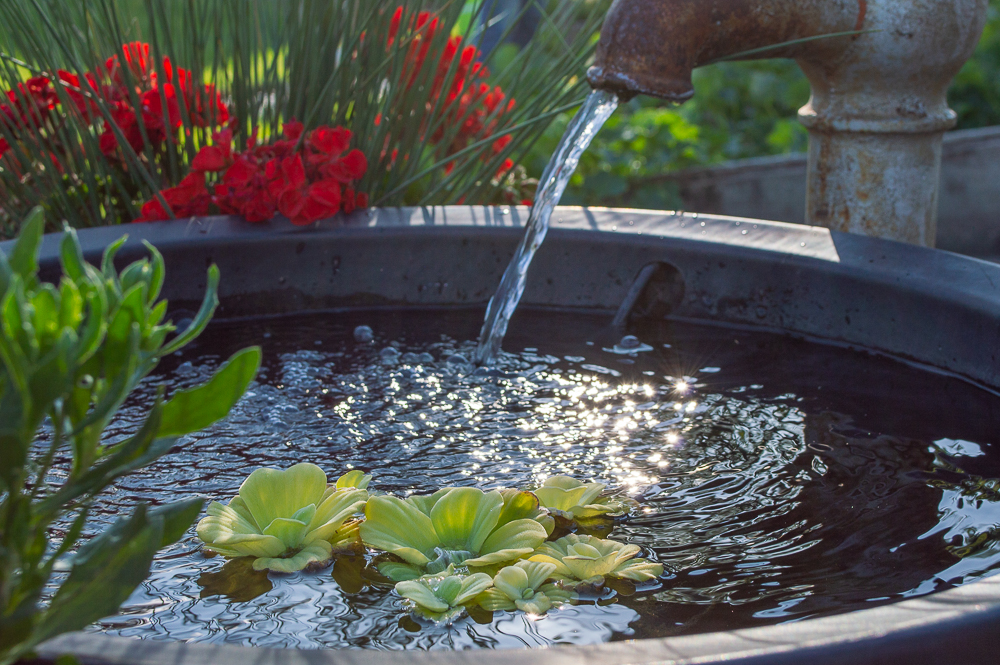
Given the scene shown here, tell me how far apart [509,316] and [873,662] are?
1042 mm

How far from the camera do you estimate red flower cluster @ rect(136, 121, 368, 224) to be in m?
1.64

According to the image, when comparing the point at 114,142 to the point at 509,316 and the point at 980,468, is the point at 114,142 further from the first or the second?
the point at 980,468

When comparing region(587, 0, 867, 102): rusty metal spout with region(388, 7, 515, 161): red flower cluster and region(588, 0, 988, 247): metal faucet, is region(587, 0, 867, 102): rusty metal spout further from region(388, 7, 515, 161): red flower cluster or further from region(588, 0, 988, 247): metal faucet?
region(388, 7, 515, 161): red flower cluster

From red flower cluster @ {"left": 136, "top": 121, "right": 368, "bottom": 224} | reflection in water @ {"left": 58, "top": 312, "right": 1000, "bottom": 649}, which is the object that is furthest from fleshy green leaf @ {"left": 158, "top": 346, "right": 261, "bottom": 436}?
red flower cluster @ {"left": 136, "top": 121, "right": 368, "bottom": 224}

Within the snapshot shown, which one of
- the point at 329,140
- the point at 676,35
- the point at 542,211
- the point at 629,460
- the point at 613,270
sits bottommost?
the point at 629,460

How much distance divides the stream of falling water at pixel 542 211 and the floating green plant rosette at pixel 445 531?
0.58m

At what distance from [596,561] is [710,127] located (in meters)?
3.79

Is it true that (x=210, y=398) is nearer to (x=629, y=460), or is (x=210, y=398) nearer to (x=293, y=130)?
(x=629, y=460)

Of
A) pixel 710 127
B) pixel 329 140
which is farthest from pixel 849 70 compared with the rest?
pixel 710 127

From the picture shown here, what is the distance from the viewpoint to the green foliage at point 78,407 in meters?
0.44

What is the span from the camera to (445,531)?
0.88 m

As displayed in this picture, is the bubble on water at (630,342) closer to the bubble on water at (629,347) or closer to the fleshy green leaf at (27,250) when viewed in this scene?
the bubble on water at (629,347)

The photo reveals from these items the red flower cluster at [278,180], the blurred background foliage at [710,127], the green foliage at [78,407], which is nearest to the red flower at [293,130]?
the red flower cluster at [278,180]

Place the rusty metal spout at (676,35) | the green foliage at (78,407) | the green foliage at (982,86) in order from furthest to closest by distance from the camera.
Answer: the green foliage at (982,86)
the rusty metal spout at (676,35)
the green foliage at (78,407)
